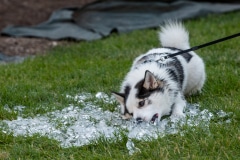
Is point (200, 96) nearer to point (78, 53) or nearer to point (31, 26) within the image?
point (78, 53)

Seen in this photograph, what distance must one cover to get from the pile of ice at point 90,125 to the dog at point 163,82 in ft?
0.36

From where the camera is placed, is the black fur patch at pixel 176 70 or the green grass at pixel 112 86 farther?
the black fur patch at pixel 176 70

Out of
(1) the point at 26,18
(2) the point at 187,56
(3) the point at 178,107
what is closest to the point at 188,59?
(2) the point at 187,56

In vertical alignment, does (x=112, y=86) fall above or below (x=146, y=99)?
above

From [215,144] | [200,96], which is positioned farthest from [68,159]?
[200,96]

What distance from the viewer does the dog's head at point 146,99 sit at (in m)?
5.18

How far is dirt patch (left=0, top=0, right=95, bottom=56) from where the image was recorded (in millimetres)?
9648

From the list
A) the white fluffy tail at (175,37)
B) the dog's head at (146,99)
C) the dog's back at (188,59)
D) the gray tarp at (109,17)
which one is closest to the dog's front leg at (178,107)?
the dog's head at (146,99)

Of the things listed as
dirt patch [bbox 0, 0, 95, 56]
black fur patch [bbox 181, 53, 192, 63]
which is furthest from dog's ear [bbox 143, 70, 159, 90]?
dirt patch [bbox 0, 0, 95, 56]

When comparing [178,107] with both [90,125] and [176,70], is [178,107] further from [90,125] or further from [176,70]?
[90,125]

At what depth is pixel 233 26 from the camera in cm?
977

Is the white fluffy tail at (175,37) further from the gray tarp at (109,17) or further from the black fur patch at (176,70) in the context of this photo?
the gray tarp at (109,17)

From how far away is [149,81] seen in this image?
529cm

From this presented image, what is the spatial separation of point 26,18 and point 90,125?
640 cm
